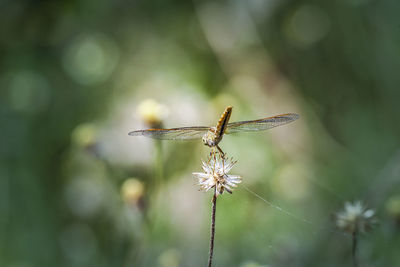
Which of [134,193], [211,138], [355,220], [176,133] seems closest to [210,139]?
[211,138]

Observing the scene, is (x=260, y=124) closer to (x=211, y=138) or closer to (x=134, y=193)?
(x=211, y=138)

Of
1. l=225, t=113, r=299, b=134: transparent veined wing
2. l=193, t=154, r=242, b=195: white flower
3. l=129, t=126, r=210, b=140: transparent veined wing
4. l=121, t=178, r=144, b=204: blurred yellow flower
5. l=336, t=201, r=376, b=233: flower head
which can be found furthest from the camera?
l=121, t=178, r=144, b=204: blurred yellow flower

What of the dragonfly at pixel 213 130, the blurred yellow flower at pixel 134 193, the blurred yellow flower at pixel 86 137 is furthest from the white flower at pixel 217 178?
the blurred yellow flower at pixel 86 137

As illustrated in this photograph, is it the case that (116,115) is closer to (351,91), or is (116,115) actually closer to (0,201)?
(0,201)

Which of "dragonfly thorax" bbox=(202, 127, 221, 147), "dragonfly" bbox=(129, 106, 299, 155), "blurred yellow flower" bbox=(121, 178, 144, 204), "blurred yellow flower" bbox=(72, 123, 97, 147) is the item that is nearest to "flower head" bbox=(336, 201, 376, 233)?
"dragonfly" bbox=(129, 106, 299, 155)

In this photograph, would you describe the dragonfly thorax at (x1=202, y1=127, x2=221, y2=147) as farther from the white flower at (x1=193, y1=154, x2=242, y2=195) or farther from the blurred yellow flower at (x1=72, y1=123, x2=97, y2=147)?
the blurred yellow flower at (x1=72, y1=123, x2=97, y2=147)

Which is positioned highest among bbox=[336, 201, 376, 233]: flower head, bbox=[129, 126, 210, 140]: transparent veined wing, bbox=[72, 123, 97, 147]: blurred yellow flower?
bbox=[72, 123, 97, 147]: blurred yellow flower
